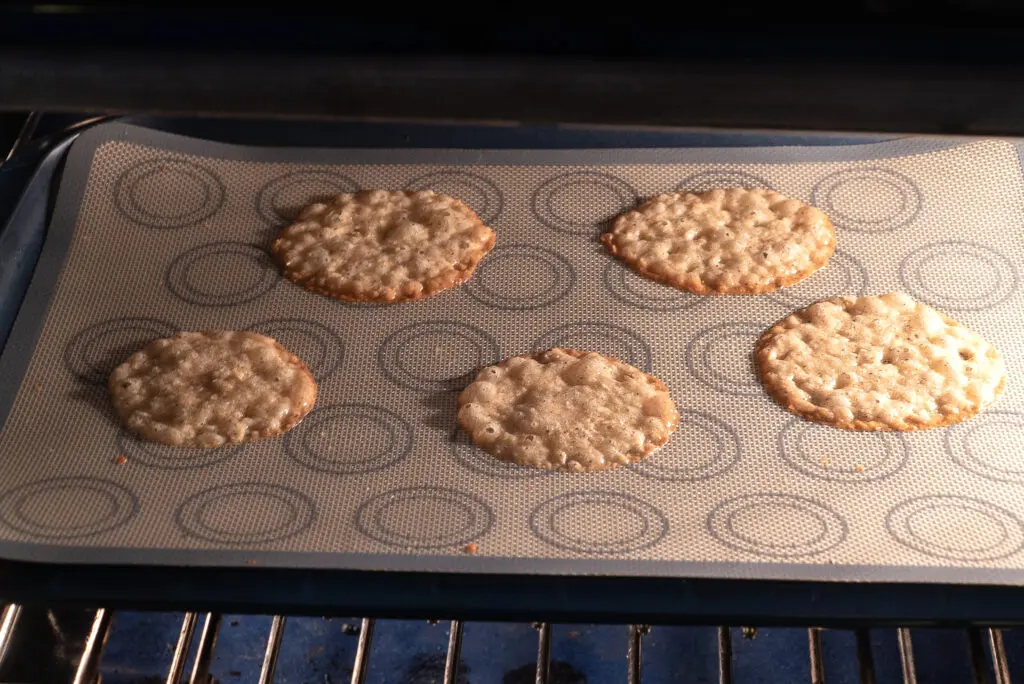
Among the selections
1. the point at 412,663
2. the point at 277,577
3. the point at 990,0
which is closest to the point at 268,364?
the point at 277,577

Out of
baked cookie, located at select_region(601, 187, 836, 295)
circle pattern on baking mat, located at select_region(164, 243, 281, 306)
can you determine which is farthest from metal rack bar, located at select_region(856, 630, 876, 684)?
circle pattern on baking mat, located at select_region(164, 243, 281, 306)

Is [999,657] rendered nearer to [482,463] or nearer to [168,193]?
[482,463]

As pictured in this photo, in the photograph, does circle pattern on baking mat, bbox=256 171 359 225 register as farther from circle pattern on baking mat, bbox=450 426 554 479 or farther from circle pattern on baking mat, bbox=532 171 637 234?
circle pattern on baking mat, bbox=450 426 554 479

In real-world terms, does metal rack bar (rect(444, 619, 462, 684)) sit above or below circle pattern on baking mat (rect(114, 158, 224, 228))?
below

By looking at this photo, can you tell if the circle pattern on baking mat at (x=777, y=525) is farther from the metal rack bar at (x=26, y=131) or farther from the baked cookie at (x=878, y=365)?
the metal rack bar at (x=26, y=131)

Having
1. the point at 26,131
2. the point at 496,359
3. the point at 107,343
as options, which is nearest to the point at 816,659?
the point at 496,359

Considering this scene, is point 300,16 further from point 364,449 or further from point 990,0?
point 364,449

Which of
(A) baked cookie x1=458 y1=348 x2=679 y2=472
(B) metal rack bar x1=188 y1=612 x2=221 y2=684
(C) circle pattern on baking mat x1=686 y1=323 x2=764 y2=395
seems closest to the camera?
(B) metal rack bar x1=188 y1=612 x2=221 y2=684
